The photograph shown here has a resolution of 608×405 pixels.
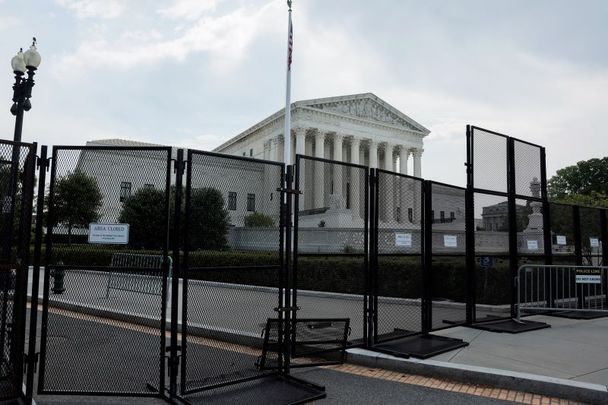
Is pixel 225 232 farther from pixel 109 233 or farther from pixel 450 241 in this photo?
pixel 450 241

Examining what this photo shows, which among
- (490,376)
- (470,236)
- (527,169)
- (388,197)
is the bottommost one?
(490,376)

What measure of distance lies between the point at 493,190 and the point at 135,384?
→ 27.1ft

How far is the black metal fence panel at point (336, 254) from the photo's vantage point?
741 cm

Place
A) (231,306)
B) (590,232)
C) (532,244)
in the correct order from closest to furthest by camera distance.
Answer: (231,306) → (532,244) → (590,232)

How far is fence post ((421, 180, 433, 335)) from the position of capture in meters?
8.29

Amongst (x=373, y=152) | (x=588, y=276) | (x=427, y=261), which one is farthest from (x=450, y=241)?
(x=373, y=152)

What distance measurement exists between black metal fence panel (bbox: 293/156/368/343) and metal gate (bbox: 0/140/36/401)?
126 inches

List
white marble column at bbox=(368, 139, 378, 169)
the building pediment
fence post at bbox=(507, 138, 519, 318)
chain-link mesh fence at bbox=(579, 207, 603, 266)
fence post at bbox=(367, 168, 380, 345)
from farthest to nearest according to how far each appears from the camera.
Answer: white marble column at bbox=(368, 139, 378, 169) → the building pediment → chain-link mesh fence at bbox=(579, 207, 603, 266) → fence post at bbox=(507, 138, 519, 318) → fence post at bbox=(367, 168, 380, 345)

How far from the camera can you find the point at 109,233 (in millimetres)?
5379

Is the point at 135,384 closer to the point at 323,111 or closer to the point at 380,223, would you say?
the point at 380,223

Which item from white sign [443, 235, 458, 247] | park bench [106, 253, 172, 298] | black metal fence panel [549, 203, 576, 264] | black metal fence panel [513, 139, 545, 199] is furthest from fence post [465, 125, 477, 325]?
park bench [106, 253, 172, 298]

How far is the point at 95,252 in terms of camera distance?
218 inches

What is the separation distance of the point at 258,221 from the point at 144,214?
1.63m

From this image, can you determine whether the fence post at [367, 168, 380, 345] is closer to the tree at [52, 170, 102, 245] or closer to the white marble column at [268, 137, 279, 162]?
the tree at [52, 170, 102, 245]
